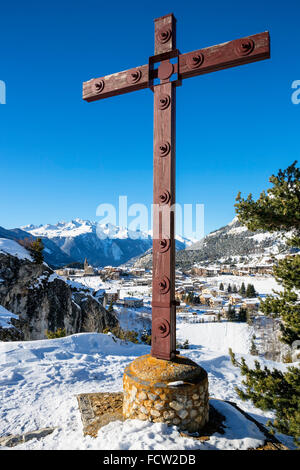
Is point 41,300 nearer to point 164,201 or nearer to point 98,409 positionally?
point 98,409

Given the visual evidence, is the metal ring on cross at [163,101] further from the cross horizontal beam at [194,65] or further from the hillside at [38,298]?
the hillside at [38,298]

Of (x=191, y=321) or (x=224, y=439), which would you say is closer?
(x=224, y=439)

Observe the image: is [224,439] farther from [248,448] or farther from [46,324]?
[46,324]

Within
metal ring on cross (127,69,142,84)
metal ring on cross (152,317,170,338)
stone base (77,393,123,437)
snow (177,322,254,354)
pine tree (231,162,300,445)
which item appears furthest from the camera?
snow (177,322,254,354)

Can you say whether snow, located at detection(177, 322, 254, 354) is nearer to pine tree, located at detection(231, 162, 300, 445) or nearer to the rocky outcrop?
the rocky outcrop

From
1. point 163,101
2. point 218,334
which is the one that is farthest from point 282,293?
point 218,334

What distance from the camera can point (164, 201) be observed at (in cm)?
413

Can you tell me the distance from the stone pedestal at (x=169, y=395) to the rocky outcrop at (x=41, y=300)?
14397mm

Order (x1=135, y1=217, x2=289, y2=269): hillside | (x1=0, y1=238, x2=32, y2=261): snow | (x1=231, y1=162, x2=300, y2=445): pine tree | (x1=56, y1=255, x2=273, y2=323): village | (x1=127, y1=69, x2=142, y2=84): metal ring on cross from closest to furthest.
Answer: (x1=231, y1=162, x2=300, y2=445): pine tree
(x1=127, y1=69, x2=142, y2=84): metal ring on cross
(x1=0, y1=238, x2=32, y2=261): snow
(x1=56, y1=255, x2=273, y2=323): village
(x1=135, y1=217, x2=289, y2=269): hillside

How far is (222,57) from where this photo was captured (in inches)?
158

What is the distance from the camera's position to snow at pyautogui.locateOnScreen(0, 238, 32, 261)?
65.0ft

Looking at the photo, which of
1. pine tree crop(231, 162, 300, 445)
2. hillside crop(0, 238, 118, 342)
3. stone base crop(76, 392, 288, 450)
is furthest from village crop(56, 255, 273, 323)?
pine tree crop(231, 162, 300, 445)

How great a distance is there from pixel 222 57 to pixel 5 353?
8068 mm
